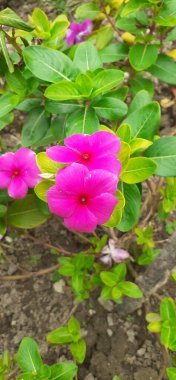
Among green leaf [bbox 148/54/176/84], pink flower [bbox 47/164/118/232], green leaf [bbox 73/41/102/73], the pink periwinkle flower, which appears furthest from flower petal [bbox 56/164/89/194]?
green leaf [bbox 148/54/176/84]

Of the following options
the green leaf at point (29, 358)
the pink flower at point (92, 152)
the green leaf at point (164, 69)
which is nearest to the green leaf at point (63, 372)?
the green leaf at point (29, 358)

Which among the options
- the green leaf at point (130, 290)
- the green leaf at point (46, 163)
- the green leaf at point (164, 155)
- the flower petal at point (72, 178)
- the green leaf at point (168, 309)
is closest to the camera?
the flower petal at point (72, 178)

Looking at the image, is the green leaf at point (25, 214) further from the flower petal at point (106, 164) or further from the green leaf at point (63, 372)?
the flower petal at point (106, 164)

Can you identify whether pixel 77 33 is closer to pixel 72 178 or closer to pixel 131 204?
→ pixel 131 204

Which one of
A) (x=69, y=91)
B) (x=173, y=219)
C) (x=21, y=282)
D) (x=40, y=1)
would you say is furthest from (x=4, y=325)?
(x=40, y=1)

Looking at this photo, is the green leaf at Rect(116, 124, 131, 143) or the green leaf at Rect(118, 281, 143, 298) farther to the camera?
the green leaf at Rect(118, 281, 143, 298)

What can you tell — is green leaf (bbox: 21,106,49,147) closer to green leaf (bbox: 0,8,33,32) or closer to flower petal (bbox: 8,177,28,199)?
flower petal (bbox: 8,177,28,199)
